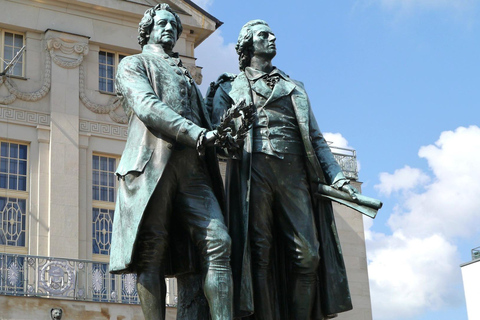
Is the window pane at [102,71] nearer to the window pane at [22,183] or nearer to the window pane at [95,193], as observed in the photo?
the window pane at [95,193]

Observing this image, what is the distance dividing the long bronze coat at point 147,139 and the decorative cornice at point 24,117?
19271 mm

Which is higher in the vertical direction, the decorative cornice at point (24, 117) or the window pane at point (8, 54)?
the window pane at point (8, 54)

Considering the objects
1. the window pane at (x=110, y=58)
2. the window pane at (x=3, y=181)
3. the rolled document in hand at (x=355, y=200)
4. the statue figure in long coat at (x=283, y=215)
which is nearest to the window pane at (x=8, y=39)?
the window pane at (x=110, y=58)

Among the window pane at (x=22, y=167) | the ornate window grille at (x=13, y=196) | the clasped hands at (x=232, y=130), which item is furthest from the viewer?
the window pane at (x=22, y=167)

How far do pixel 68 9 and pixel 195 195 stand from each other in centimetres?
2095

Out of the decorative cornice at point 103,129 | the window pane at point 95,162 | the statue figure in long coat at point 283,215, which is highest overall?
the decorative cornice at point 103,129

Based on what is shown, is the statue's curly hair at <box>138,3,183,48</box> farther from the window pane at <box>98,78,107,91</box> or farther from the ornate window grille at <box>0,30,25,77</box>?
the window pane at <box>98,78,107,91</box>

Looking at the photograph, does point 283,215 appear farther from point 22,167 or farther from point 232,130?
point 22,167

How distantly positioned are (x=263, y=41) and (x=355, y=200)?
1.33 meters

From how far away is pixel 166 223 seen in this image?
741cm

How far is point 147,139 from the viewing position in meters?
7.44

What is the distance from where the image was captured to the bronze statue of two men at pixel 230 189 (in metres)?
7.31

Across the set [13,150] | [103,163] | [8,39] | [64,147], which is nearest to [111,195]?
[103,163]

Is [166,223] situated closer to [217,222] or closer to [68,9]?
[217,222]
